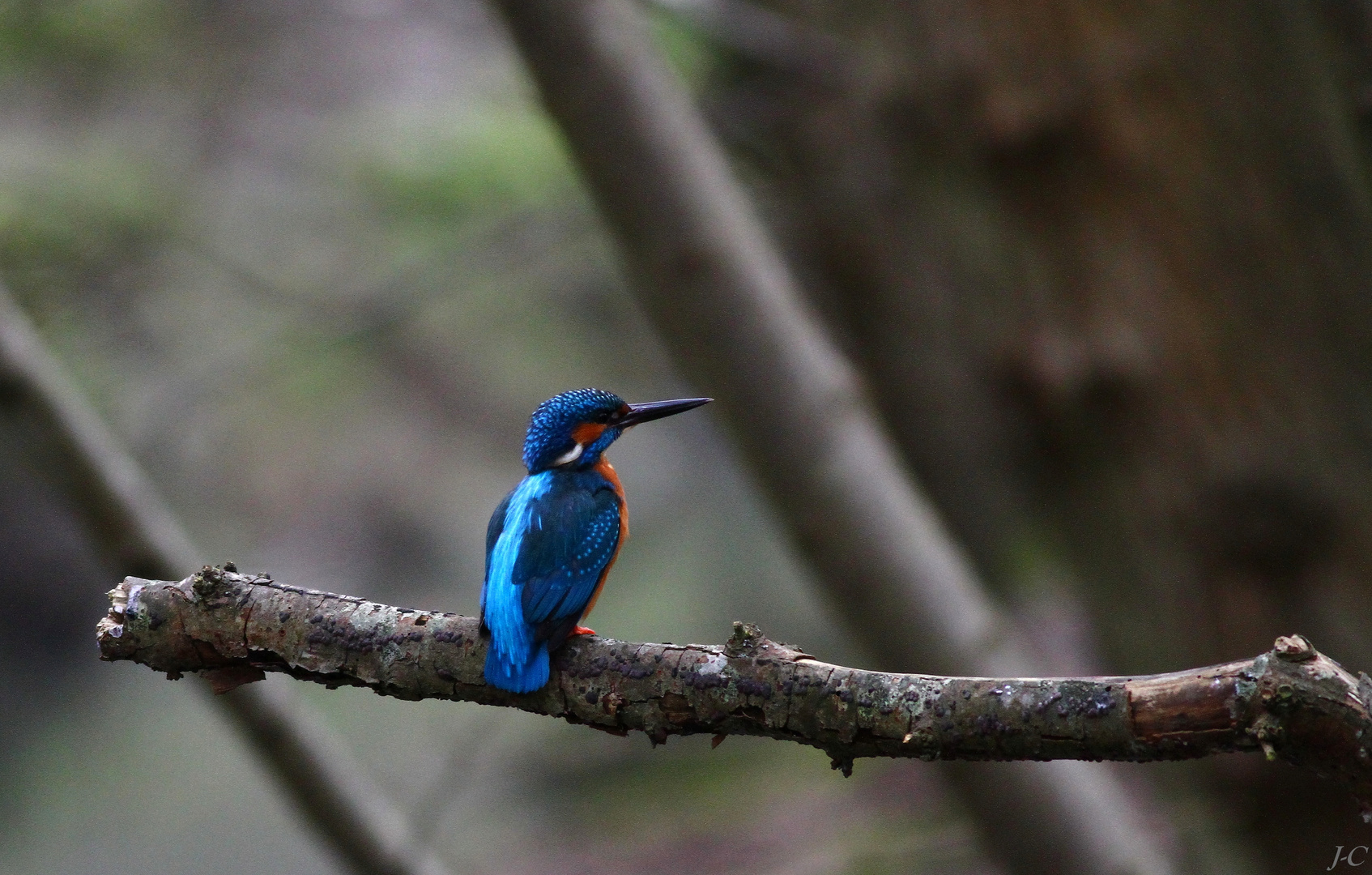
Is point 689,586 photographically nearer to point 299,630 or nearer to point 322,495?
point 322,495

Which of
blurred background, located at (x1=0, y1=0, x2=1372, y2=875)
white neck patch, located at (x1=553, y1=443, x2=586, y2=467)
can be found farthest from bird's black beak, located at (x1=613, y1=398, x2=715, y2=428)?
blurred background, located at (x1=0, y1=0, x2=1372, y2=875)

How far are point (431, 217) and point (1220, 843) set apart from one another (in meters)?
3.59

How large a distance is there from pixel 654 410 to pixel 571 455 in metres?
0.24

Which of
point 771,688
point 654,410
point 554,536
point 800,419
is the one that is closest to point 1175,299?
point 800,419

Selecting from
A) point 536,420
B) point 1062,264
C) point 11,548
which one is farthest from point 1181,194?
point 11,548

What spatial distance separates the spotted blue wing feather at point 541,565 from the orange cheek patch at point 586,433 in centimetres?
12

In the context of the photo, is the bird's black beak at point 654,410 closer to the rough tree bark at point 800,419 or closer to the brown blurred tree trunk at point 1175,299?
the rough tree bark at point 800,419

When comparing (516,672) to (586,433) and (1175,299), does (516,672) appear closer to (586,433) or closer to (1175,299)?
(586,433)

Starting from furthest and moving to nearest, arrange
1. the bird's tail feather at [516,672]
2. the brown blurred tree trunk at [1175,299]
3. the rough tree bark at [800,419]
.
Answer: the brown blurred tree trunk at [1175,299] < the rough tree bark at [800,419] < the bird's tail feather at [516,672]

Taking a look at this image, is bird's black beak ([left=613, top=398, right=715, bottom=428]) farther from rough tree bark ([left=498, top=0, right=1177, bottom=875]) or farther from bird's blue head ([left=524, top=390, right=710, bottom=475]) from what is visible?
rough tree bark ([left=498, top=0, right=1177, bottom=875])

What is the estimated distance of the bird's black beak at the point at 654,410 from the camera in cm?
280

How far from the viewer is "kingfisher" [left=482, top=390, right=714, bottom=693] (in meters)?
1.89

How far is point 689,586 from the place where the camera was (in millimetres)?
8297

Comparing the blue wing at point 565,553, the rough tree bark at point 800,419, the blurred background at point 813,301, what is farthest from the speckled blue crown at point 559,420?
the blurred background at point 813,301
